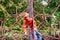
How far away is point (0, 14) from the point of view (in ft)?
9.39

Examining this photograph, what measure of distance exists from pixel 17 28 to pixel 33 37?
7.02 ft

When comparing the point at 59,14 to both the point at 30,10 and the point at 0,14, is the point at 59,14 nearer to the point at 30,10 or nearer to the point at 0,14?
the point at 0,14

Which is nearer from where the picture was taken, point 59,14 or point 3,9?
point 3,9

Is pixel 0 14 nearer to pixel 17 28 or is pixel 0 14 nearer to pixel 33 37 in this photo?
pixel 17 28

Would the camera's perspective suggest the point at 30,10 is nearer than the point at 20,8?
Yes

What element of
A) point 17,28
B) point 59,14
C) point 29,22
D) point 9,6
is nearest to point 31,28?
point 29,22

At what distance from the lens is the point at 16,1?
2.79 meters

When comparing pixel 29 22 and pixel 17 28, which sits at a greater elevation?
pixel 29 22

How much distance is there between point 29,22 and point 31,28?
0.02 m

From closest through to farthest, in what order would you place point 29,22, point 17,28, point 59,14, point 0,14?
point 29,22 → point 17,28 → point 0,14 → point 59,14

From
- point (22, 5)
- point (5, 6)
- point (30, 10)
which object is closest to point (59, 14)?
point (22, 5)

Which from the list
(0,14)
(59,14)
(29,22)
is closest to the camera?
(29,22)

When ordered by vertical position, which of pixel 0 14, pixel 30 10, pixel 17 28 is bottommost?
pixel 17 28

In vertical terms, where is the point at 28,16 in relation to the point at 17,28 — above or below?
above
